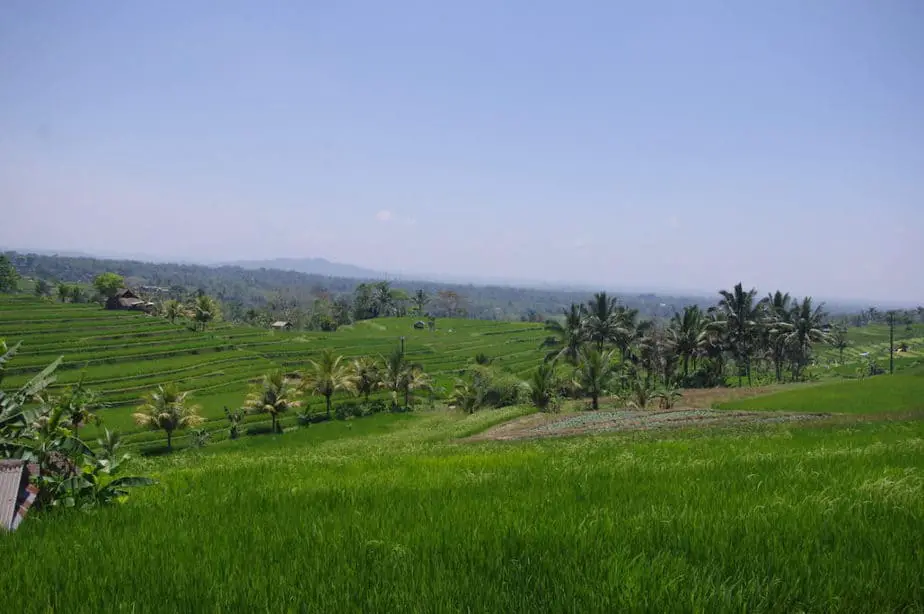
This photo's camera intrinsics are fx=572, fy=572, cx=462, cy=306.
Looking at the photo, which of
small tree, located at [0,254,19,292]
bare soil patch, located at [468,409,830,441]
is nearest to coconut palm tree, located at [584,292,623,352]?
bare soil patch, located at [468,409,830,441]

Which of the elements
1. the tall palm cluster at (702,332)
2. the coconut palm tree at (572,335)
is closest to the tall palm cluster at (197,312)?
the tall palm cluster at (702,332)

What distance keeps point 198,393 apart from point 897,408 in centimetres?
7504

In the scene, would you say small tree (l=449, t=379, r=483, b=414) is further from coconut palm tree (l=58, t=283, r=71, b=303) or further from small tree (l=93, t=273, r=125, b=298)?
coconut palm tree (l=58, t=283, r=71, b=303)

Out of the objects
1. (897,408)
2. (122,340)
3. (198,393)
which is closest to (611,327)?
(897,408)

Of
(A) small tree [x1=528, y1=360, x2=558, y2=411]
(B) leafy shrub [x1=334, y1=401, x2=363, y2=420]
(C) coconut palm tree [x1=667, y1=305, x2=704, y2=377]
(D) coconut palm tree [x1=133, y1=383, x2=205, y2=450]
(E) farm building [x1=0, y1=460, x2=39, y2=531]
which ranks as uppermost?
(E) farm building [x1=0, y1=460, x2=39, y2=531]

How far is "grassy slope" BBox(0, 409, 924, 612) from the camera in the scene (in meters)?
3.21

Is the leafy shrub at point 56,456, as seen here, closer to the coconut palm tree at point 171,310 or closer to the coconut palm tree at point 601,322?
the coconut palm tree at point 601,322

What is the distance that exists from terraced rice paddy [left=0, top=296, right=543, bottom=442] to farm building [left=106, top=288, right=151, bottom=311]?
626 centimetres

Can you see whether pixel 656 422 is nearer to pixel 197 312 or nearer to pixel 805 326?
pixel 805 326

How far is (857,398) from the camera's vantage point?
Answer: 30.9 metres

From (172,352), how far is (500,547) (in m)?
104

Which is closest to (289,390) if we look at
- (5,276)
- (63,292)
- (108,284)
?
(63,292)

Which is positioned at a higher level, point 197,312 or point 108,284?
point 108,284

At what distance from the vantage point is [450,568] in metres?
3.61
